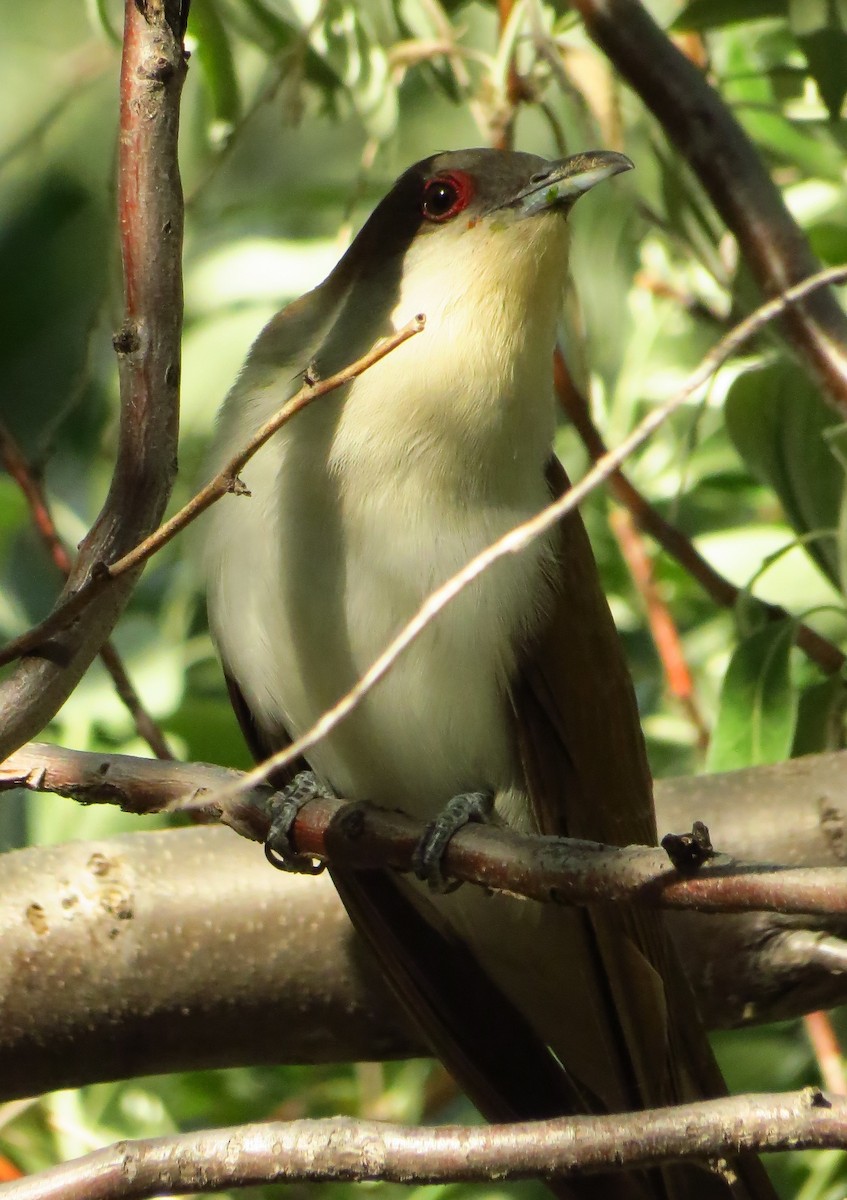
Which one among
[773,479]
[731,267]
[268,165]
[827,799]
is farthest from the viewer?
[268,165]

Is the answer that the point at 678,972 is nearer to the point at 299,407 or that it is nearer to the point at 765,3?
the point at 299,407

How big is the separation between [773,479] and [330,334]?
0.91 metres

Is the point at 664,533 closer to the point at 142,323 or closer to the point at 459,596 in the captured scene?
the point at 459,596

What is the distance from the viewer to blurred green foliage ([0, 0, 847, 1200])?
3.13 meters

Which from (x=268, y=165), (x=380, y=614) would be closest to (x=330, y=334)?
(x=380, y=614)

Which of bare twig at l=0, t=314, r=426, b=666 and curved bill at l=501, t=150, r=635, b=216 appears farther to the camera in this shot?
curved bill at l=501, t=150, r=635, b=216

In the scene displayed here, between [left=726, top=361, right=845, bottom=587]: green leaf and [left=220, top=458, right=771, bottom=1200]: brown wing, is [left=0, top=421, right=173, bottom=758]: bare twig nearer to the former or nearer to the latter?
[left=220, top=458, right=771, bottom=1200]: brown wing

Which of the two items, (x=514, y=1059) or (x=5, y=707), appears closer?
(x=5, y=707)

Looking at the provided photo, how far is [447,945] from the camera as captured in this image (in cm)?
318

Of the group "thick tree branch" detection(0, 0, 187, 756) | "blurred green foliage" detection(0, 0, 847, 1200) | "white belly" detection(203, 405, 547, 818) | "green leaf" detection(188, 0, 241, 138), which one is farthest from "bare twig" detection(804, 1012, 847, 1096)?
"green leaf" detection(188, 0, 241, 138)

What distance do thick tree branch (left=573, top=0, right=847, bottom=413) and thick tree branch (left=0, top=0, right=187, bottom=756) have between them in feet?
3.93

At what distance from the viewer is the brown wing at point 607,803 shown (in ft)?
8.98

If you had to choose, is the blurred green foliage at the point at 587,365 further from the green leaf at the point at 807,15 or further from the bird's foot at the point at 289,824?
the bird's foot at the point at 289,824

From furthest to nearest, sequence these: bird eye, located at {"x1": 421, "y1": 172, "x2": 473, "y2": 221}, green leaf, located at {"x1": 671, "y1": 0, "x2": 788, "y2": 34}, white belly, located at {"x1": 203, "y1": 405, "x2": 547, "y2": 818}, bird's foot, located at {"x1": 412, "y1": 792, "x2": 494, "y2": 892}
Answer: green leaf, located at {"x1": 671, "y1": 0, "x2": 788, "y2": 34}, bird eye, located at {"x1": 421, "y1": 172, "x2": 473, "y2": 221}, white belly, located at {"x1": 203, "y1": 405, "x2": 547, "y2": 818}, bird's foot, located at {"x1": 412, "y1": 792, "x2": 494, "y2": 892}
